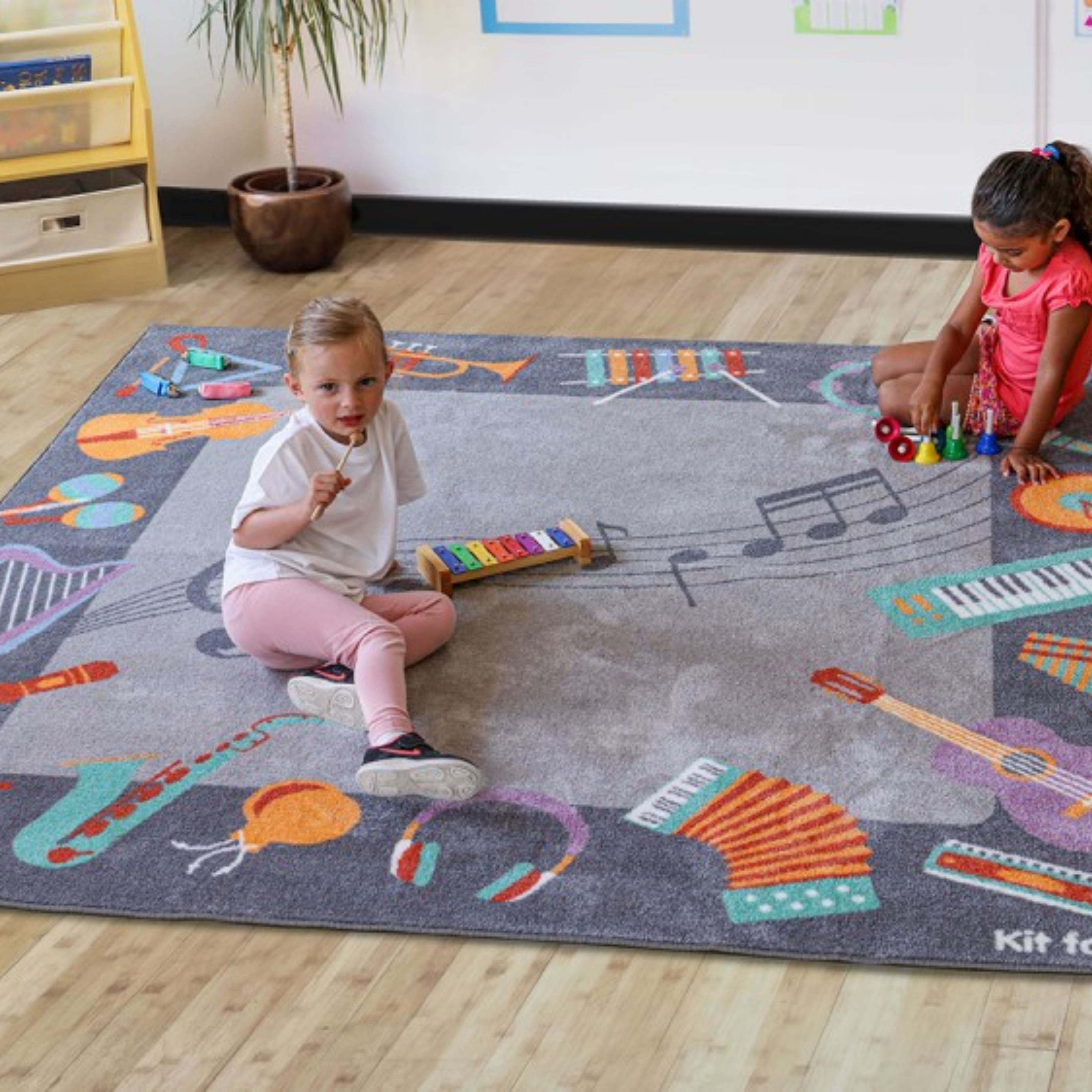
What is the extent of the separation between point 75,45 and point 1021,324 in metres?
1.93

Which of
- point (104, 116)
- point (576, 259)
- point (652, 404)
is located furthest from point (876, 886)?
point (104, 116)

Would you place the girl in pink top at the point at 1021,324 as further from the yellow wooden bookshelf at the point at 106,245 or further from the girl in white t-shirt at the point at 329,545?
the yellow wooden bookshelf at the point at 106,245

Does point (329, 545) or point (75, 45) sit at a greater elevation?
point (75, 45)

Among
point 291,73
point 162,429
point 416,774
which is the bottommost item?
point 416,774

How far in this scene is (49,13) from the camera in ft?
12.0

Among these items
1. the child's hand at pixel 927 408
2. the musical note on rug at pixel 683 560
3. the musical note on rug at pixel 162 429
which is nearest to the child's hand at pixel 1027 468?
the child's hand at pixel 927 408

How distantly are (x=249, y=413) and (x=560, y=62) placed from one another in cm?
116

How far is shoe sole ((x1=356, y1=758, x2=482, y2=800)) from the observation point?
2074 millimetres

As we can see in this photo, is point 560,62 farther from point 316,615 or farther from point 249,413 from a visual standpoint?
point 316,615

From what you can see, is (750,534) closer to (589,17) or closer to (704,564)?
(704,564)

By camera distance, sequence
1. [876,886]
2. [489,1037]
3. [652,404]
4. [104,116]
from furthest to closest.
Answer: [104,116] < [652,404] < [876,886] < [489,1037]

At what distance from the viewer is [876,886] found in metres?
1.93

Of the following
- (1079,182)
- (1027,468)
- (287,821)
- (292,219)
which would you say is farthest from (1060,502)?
(292,219)

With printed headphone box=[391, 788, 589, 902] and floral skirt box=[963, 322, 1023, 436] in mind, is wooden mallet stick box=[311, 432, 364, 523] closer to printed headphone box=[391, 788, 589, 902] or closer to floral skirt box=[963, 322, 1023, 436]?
printed headphone box=[391, 788, 589, 902]
